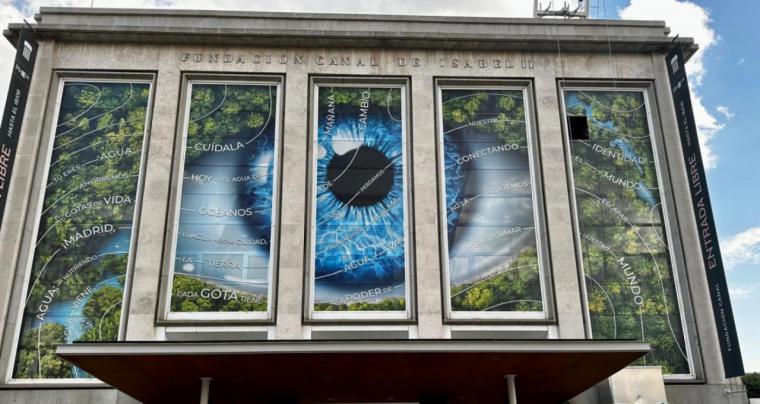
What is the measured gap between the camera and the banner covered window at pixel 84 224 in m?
20.5

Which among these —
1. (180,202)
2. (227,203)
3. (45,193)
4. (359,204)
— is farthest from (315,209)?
(45,193)

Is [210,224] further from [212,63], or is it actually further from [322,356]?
[322,356]

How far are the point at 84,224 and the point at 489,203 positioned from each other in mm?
12044

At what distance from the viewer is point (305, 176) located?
2234cm

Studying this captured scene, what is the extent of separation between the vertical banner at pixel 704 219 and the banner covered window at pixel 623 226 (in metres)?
1.00

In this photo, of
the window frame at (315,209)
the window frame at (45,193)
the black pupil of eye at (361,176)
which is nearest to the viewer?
the window frame at (45,193)

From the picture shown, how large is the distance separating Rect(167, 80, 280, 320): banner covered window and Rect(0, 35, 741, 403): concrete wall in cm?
47

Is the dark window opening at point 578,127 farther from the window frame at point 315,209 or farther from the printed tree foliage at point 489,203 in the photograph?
the window frame at point 315,209

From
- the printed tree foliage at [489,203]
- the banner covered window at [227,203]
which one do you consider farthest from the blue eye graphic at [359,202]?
the printed tree foliage at [489,203]

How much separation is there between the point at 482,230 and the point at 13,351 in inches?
536

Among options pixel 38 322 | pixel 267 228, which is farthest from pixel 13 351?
pixel 267 228

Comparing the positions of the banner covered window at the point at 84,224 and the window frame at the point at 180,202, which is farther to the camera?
the window frame at the point at 180,202

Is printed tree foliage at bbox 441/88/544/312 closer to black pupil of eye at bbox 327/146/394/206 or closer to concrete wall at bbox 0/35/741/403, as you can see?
concrete wall at bbox 0/35/741/403

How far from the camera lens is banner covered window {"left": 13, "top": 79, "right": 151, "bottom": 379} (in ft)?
67.4
